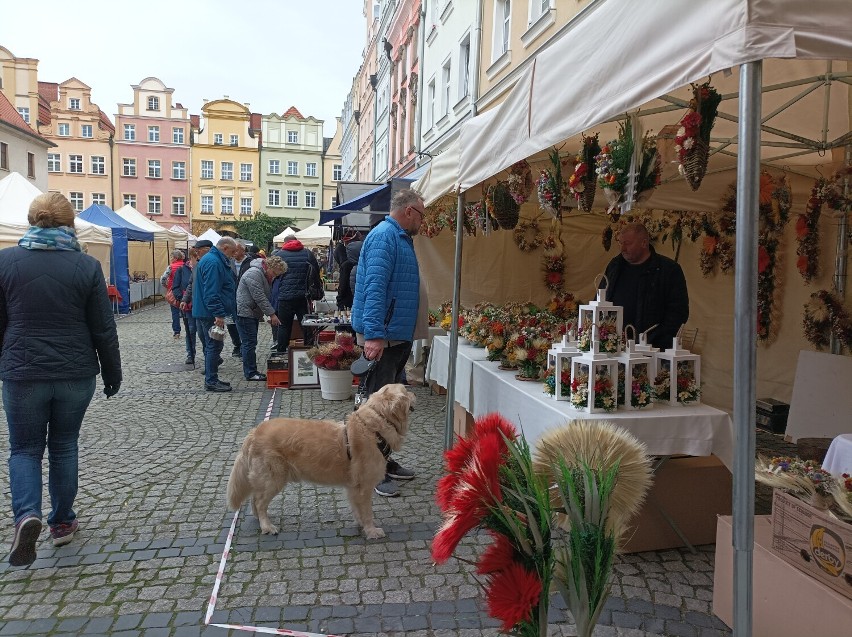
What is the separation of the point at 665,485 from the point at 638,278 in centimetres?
173

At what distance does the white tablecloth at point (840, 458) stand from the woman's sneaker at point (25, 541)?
3855 mm

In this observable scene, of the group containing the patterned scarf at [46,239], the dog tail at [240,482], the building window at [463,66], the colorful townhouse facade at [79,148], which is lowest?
the dog tail at [240,482]

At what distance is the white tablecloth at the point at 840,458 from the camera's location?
2.65 m

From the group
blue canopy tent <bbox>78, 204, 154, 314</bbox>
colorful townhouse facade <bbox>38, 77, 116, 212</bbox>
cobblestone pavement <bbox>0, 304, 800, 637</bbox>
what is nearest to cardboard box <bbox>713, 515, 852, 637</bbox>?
cobblestone pavement <bbox>0, 304, 800, 637</bbox>

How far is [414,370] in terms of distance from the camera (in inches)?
359

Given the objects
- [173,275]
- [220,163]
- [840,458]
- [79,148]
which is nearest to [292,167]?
[220,163]

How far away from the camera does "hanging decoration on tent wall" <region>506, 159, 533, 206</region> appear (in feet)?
16.4

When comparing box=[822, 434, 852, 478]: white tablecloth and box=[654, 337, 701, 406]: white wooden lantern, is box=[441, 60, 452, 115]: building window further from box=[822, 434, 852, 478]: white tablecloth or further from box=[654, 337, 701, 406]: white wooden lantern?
box=[822, 434, 852, 478]: white tablecloth

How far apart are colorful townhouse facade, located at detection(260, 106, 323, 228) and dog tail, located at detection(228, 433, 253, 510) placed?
5488cm

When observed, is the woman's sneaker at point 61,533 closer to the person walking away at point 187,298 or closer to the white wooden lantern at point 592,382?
the white wooden lantern at point 592,382

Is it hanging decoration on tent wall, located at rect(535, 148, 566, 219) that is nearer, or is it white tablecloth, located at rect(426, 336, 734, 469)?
white tablecloth, located at rect(426, 336, 734, 469)

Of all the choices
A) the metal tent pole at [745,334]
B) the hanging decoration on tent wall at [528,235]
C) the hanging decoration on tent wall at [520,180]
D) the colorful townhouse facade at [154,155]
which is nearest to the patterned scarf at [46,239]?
the hanging decoration on tent wall at [520,180]

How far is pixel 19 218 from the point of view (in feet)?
41.7

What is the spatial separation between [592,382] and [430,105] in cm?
1867
